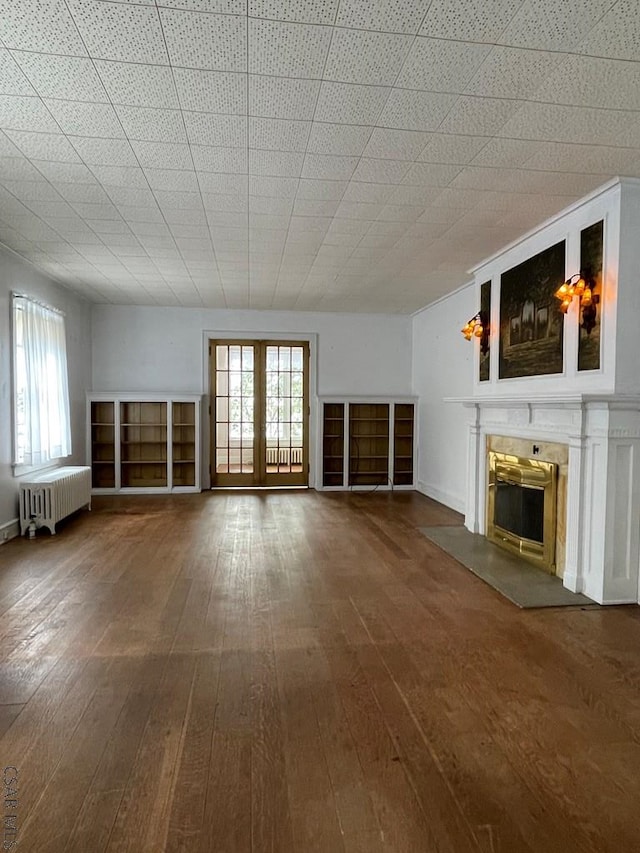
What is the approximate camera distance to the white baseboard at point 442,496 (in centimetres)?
684

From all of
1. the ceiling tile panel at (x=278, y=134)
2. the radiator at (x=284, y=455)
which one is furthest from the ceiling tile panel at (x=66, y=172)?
the radiator at (x=284, y=455)

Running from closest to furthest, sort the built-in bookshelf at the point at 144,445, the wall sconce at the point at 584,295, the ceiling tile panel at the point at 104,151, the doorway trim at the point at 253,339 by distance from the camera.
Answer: the ceiling tile panel at the point at 104,151 → the wall sconce at the point at 584,295 → the built-in bookshelf at the point at 144,445 → the doorway trim at the point at 253,339

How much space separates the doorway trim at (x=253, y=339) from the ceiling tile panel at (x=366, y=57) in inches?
240

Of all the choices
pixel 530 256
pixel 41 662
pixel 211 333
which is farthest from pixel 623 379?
pixel 211 333

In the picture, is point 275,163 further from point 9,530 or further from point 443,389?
point 443,389

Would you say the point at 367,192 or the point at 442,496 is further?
the point at 442,496

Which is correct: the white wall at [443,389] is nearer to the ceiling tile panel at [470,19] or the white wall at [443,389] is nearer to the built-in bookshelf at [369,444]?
the built-in bookshelf at [369,444]

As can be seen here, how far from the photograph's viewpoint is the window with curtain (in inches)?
211

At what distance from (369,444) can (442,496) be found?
1.66 meters

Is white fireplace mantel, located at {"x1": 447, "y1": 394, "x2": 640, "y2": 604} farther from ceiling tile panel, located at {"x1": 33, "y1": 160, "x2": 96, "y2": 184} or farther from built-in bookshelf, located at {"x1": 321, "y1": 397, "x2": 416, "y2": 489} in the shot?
built-in bookshelf, located at {"x1": 321, "y1": 397, "x2": 416, "y2": 489}

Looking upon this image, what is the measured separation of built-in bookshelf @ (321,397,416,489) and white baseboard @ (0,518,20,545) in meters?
4.42

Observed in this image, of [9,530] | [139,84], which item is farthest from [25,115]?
[9,530]

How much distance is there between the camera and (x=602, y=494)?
3584 mm

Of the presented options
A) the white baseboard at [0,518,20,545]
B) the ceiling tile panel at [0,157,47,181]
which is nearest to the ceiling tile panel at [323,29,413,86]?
the ceiling tile panel at [0,157,47,181]
